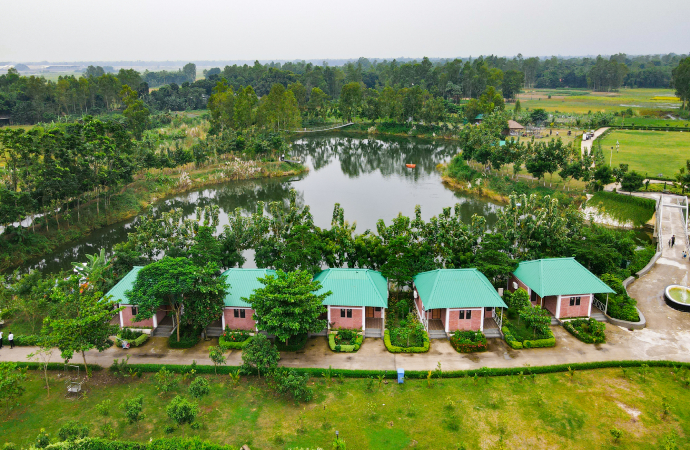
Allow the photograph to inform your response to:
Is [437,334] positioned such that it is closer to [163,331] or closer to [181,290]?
[181,290]

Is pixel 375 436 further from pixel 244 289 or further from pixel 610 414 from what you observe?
pixel 244 289

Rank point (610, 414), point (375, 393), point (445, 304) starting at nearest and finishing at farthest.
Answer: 1. point (610, 414)
2. point (375, 393)
3. point (445, 304)

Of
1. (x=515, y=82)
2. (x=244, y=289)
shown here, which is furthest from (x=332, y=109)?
(x=244, y=289)

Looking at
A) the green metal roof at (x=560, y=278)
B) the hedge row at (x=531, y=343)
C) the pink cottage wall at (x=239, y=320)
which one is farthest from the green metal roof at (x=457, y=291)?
the pink cottage wall at (x=239, y=320)

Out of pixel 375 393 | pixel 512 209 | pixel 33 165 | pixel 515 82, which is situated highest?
pixel 515 82

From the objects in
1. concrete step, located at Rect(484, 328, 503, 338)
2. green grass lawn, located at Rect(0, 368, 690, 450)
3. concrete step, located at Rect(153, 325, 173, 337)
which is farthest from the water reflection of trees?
green grass lawn, located at Rect(0, 368, 690, 450)

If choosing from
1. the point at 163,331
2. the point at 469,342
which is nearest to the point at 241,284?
the point at 163,331
